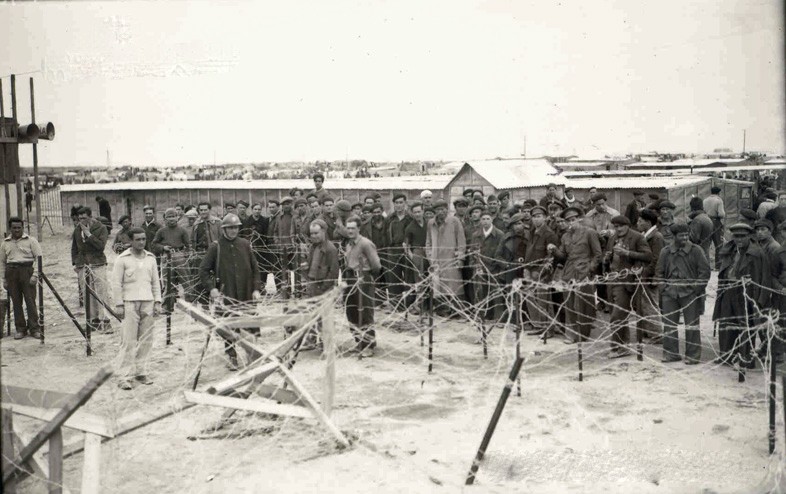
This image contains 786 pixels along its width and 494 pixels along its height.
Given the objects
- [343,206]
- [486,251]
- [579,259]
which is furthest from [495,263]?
[343,206]

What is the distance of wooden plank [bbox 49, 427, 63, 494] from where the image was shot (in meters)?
5.29

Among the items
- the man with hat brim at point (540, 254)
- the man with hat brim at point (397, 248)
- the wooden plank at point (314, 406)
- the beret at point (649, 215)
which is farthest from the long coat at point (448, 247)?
the wooden plank at point (314, 406)

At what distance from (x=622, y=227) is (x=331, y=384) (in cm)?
521

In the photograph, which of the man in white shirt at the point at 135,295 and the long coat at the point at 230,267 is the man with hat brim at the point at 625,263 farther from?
the man in white shirt at the point at 135,295

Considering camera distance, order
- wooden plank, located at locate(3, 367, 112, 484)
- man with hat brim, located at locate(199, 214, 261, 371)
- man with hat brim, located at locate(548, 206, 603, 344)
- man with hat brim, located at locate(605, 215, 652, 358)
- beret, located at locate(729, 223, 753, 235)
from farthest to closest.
Answer: man with hat brim, located at locate(548, 206, 603, 344), man with hat brim, located at locate(605, 215, 652, 358), man with hat brim, located at locate(199, 214, 261, 371), beret, located at locate(729, 223, 753, 235), wooden plank, located at locate(3, 367, 112, 484)

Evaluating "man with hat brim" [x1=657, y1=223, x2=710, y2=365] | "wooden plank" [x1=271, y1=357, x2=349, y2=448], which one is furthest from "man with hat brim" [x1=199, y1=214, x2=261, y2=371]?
"man with hat brim" [x1=657, y1=223, x2=710, y2=365]

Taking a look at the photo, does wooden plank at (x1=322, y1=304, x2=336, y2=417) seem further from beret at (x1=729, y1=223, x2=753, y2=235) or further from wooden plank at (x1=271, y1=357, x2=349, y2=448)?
beret at (x1=729, y1=223, x2=753, y2=235)

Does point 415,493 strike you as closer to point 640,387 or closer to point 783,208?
point 640,387

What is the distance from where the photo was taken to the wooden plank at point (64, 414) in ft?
16.2

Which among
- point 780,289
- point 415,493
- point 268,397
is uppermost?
point 780,289

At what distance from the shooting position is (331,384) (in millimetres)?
6906

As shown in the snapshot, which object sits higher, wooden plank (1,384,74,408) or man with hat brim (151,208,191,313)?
man with hat brim (151,208,191,313)

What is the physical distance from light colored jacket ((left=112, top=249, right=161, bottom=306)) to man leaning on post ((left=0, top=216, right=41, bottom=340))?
337cm

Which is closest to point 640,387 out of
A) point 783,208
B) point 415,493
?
point 415,493
